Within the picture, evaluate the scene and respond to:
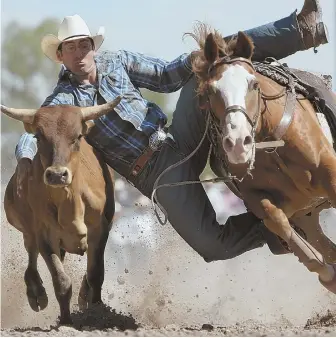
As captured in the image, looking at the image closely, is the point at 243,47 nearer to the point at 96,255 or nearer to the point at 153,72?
the point at 153,72

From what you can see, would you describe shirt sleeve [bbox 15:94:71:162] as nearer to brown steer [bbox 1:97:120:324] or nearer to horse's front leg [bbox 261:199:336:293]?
brown steer [bbox 1:97:120:324]

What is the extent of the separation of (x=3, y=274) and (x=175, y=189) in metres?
2.94

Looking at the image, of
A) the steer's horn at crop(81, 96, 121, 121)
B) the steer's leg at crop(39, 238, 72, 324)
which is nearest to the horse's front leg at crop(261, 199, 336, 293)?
the steer's horn at crop(81, 96, 121, 121)

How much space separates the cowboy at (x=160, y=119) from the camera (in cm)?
668

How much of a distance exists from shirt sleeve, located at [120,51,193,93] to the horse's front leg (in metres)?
1.41

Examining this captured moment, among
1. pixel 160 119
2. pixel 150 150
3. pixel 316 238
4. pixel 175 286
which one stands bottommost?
pixel 175 286

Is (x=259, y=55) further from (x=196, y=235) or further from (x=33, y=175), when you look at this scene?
(x=33, y=175)

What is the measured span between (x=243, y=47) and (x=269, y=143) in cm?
64

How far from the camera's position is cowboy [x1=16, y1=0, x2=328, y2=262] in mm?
6676

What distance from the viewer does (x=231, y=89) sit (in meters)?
5.73

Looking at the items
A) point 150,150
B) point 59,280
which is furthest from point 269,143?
point 59,280

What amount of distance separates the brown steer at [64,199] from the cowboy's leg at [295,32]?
115cm

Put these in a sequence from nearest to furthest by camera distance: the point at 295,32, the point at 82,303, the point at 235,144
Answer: the point at 235,144 < the point at 295,32 < the point at 82,303

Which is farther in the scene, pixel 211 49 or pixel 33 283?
pixel 33 283
